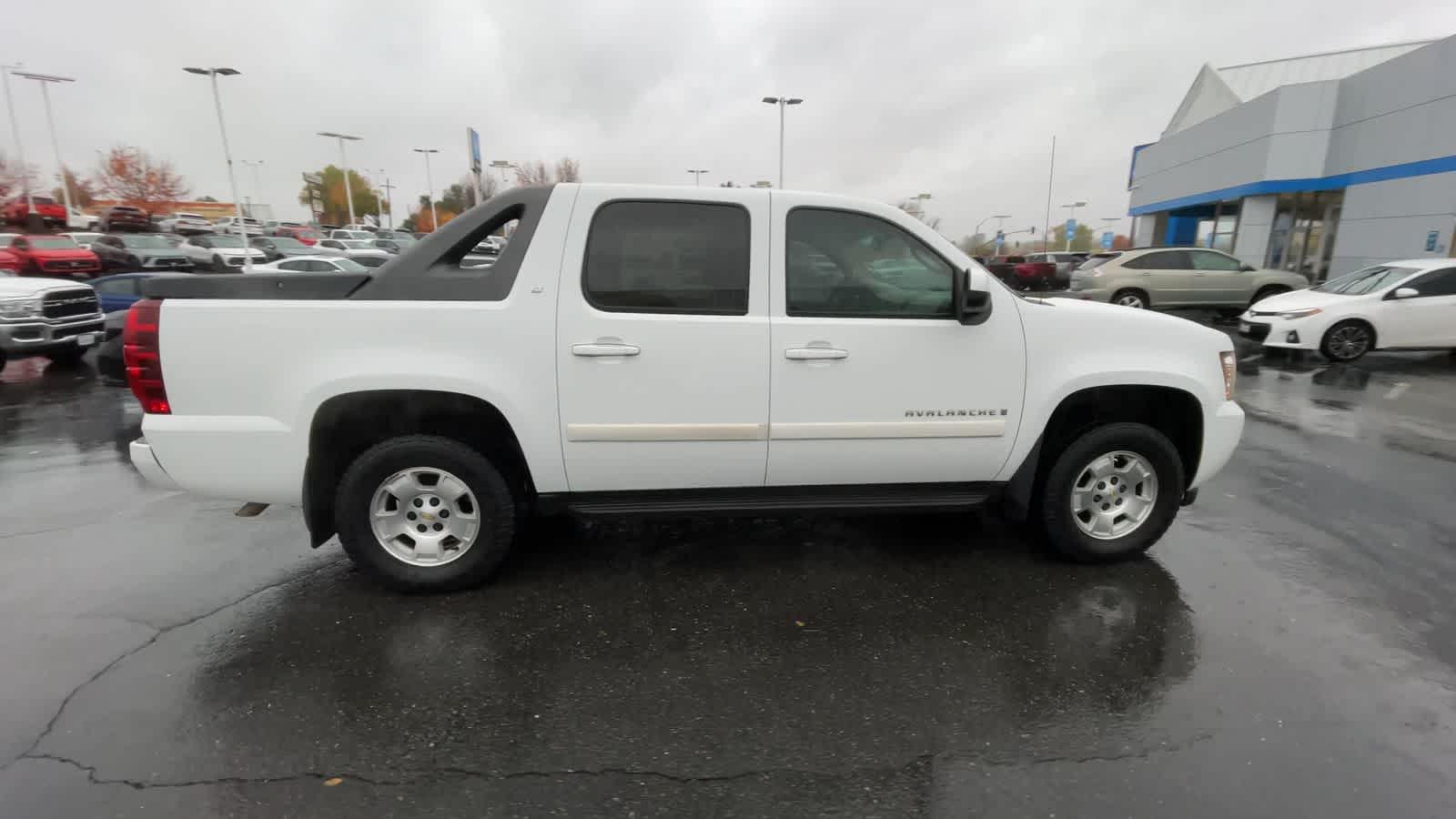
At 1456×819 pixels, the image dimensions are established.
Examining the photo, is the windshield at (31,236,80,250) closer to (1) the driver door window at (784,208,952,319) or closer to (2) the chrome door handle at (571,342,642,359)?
(2) the chrome door handle at (571,342,642,359)

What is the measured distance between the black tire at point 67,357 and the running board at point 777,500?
11.7 m

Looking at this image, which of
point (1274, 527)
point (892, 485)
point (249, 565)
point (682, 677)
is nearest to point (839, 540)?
point (892, 485)

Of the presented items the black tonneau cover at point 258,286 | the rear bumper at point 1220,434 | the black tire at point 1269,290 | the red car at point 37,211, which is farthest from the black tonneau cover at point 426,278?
the red car at point 37,211

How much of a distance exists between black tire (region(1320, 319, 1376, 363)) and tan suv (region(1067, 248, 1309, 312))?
5.18 metres

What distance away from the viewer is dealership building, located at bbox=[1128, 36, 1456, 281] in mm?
18062

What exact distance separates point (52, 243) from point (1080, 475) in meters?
25.9

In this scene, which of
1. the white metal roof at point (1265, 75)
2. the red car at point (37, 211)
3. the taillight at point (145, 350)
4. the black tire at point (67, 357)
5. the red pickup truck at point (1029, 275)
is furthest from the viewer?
→ the red car at point (37, 211)

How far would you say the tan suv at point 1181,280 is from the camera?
15891 millimetres

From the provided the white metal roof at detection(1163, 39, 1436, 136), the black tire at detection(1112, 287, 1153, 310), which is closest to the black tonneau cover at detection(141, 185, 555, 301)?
the black tire at detection(1112, 287, 1153, 310)

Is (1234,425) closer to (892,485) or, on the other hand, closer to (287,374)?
(892,485)

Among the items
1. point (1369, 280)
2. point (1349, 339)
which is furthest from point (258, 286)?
point (1369, 280)

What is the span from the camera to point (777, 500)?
3.67m

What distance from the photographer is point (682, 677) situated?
2986mm

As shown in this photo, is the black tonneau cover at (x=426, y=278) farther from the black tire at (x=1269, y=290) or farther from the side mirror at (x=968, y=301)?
the black tire at (x=1269, y=290)
